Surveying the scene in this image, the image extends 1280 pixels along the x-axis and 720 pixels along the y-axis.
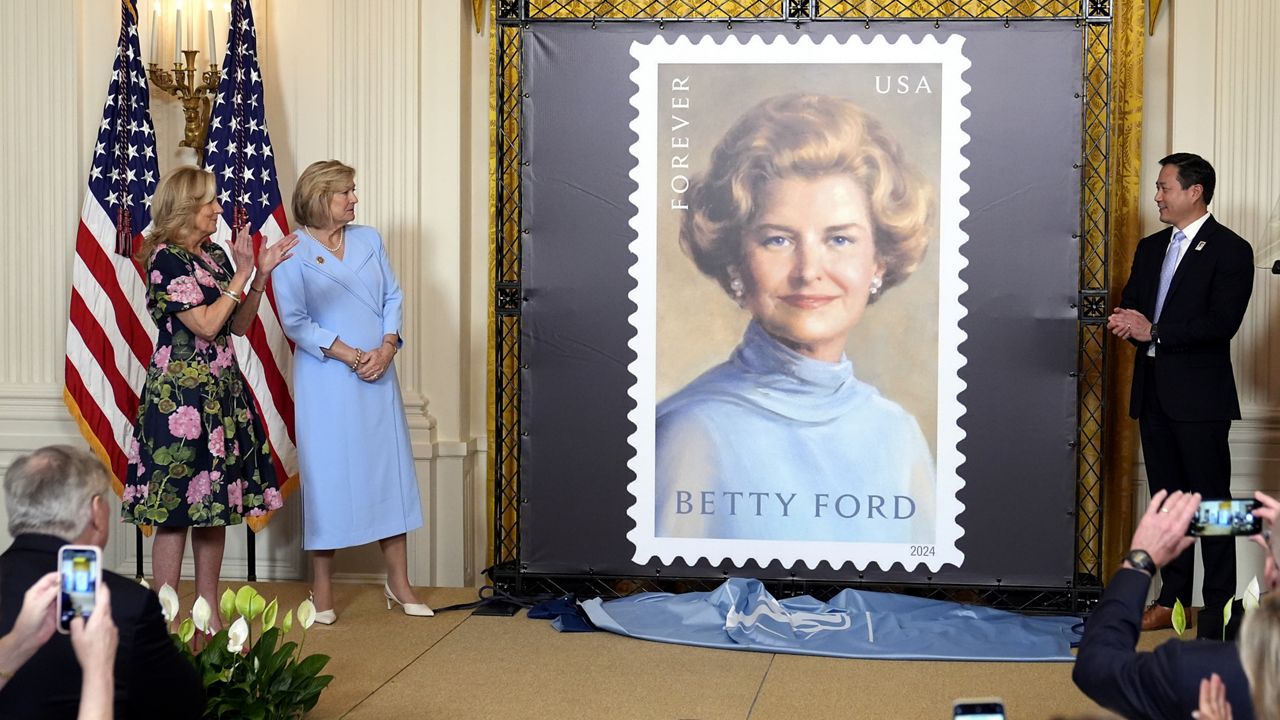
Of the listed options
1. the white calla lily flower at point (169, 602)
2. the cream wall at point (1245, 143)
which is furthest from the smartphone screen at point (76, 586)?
Answer: the cream wall at point (1245, 143)

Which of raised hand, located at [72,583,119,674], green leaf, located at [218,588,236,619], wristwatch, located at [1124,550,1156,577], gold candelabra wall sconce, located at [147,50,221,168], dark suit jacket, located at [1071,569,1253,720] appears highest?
gold candelabra wall sconce, located at [147,50,221,168]

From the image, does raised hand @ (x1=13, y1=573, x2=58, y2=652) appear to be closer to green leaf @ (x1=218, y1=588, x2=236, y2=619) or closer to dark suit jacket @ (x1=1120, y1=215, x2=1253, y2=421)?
green leaf @ (x1=218, y1=588, x2=236, y2=619)

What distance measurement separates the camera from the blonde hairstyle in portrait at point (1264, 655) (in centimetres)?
155

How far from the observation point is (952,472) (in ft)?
17.1

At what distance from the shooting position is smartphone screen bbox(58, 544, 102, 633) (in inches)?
73.7

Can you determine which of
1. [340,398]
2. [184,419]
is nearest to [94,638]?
[184,419]

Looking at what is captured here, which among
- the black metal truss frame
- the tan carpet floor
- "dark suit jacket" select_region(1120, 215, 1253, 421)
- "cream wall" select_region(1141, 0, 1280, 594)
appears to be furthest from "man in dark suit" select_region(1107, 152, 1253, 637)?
"cream wall" select_region(1141, 0, 1280, 594)

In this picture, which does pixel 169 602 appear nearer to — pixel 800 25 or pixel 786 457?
pixel 786 457

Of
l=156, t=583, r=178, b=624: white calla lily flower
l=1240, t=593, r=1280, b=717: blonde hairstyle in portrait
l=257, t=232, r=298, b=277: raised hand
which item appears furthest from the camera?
l=257, t=232, r=298, b=277: raised hand

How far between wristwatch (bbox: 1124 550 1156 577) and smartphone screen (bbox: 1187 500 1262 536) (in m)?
0.08

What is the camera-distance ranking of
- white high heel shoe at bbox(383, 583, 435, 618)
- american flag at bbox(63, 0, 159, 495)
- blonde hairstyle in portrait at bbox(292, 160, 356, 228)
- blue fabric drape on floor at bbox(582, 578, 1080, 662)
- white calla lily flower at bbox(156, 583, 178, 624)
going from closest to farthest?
white calla lily flower at bbox(156, 583, 178, 624) → blue fabric drape on floor at bbox(582, 578, 1080, 662) → blonde hairstyle in portrait at bbox(292, 160, 356, 228) → white high heel shoe at bbox(383, 583, 435, 618) → american flag at bbox(63, 0, 159, 495)

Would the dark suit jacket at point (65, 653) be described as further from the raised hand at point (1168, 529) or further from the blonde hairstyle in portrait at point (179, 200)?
the blonde hairstyle in portrait at point (179, 200)

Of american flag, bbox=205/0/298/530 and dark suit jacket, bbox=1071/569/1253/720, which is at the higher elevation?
american flag, bbox=205/0/298/530

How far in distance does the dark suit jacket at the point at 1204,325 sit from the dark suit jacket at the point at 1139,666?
286 cm
